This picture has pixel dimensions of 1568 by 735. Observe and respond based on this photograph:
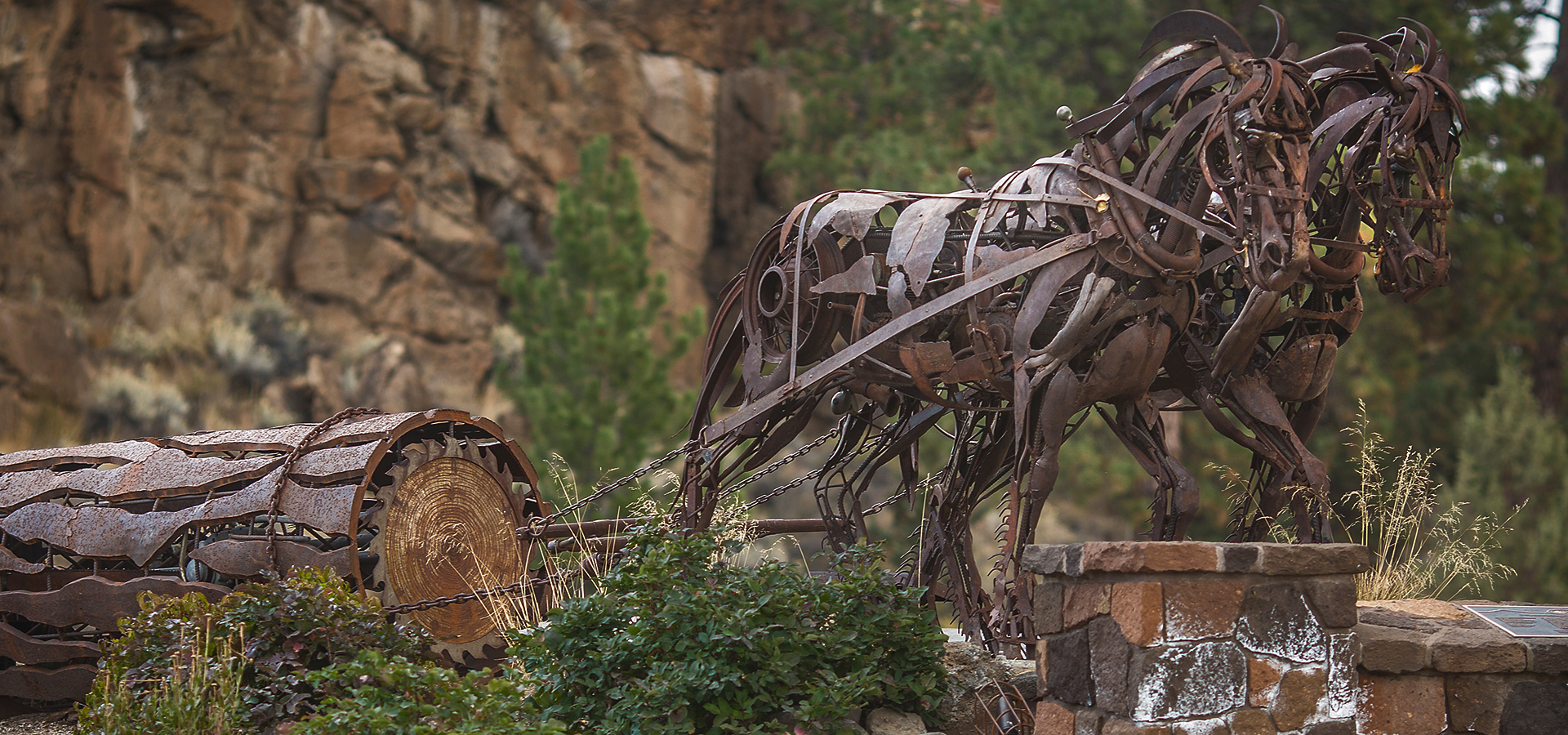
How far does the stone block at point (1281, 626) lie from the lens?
414 cm

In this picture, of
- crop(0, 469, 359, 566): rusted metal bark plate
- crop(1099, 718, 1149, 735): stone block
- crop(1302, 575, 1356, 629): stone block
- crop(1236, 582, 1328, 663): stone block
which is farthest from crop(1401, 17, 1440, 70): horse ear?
crop(0, 469, 359, 566): rusted metal bark plate

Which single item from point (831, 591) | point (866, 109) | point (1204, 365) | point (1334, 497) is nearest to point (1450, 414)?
point (1334, 497)

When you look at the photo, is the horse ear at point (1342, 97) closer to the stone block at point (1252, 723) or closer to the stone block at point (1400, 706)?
the stone block at point (1400, 706)

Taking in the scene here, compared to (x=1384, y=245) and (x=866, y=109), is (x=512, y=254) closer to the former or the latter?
(x=866, y=109)

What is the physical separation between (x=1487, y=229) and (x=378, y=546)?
13.6 metres

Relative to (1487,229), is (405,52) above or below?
above

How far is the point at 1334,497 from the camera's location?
15352 millimetres

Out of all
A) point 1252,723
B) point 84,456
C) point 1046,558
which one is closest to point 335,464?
point 84,456

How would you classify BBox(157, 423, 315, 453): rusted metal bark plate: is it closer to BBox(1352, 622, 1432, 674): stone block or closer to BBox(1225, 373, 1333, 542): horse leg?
BBox(1225, 373, 1333, 542): horse leg

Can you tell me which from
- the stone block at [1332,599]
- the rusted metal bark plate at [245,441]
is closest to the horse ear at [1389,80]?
the stone block at [1332,599]

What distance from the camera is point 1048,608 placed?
4.35 m

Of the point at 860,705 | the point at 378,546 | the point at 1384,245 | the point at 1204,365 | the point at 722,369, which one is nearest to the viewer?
the point at 860,705

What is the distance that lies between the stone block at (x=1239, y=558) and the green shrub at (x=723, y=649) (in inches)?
53.1

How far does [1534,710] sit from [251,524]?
583 centimetres
